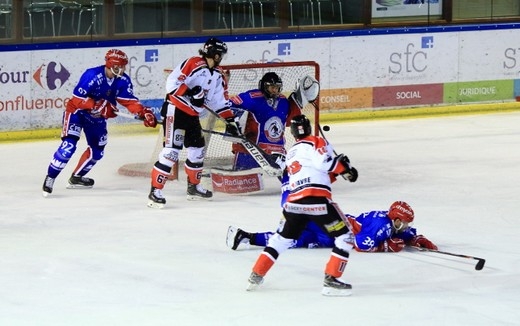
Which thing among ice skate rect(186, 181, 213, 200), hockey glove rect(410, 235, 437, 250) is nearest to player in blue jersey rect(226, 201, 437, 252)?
hockey glove rect(410, 235, 437, 250)

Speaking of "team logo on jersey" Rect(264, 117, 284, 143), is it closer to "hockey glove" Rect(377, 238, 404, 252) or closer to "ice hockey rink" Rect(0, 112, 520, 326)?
"ice hockey rink" Rect(0, 112, 520, 326)

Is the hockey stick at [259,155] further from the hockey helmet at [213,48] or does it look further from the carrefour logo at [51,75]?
the carrefour logo at [51,75]

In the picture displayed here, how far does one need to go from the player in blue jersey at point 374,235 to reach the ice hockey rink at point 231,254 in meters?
0.06

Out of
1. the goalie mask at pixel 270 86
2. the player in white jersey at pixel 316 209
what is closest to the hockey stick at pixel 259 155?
the goalie mask at pixel 270 86

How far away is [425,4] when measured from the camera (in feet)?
49.3

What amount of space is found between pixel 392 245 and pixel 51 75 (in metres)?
5.30

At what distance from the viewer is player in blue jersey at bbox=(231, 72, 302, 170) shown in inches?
407

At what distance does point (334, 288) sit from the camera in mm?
7340

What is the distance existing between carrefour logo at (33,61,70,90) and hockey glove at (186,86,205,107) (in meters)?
3.08

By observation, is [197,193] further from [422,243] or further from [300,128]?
[300,128]

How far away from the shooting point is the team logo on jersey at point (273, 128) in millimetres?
10367

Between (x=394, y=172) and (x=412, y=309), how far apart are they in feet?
14.6

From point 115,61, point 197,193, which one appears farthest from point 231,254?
point 115,61

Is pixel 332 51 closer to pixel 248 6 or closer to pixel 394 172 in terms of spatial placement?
pixel 248 6
